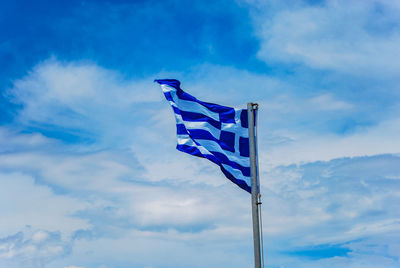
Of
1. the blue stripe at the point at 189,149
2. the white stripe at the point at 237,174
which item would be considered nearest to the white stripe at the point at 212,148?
the blue stripe at the point at 189,149

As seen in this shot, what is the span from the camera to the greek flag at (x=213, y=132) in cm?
2295

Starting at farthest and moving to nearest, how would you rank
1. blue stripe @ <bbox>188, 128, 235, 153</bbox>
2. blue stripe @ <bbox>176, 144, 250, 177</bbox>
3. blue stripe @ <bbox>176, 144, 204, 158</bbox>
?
blue stripe @ <bbox>188, 128, 235, 153</bbox> < blue stripe @ <bbox>176, 144, 204, 158</bbox> < blue stripe @ <bbox>176, 144, 250, 177</bbox>

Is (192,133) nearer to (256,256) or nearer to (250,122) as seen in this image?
(250,122)

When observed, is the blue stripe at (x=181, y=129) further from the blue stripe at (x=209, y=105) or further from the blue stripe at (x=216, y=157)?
the blue stripe at (x=209, y=105)

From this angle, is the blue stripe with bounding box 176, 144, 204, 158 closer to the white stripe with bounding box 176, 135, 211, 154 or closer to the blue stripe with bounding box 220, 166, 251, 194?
the white stripe with bounding box 176, 135, 211, 154

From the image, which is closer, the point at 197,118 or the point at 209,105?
the point at 197,118

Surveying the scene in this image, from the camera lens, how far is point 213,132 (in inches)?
939

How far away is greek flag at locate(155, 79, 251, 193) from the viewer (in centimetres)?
2295

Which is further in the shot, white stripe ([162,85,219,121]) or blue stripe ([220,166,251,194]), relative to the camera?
white stripe ([162,85,219,121])

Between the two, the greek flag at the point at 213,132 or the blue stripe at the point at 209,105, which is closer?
the greek flag at the point at 213,132

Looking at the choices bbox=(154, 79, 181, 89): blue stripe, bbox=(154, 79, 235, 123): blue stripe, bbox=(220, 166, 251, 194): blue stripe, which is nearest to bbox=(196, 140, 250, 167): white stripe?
bbox=(220, 166, 251, 194): blue stripe

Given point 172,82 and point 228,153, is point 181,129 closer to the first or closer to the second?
point 172,82

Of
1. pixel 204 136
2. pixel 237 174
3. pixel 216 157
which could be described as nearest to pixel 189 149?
pixel 204 136

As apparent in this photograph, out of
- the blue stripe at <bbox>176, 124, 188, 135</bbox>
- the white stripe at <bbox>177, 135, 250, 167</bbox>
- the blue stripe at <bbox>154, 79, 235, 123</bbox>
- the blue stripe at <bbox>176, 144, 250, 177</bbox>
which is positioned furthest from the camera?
the blue stripe at <bbox>154, 79, 235, 123</bbox>
